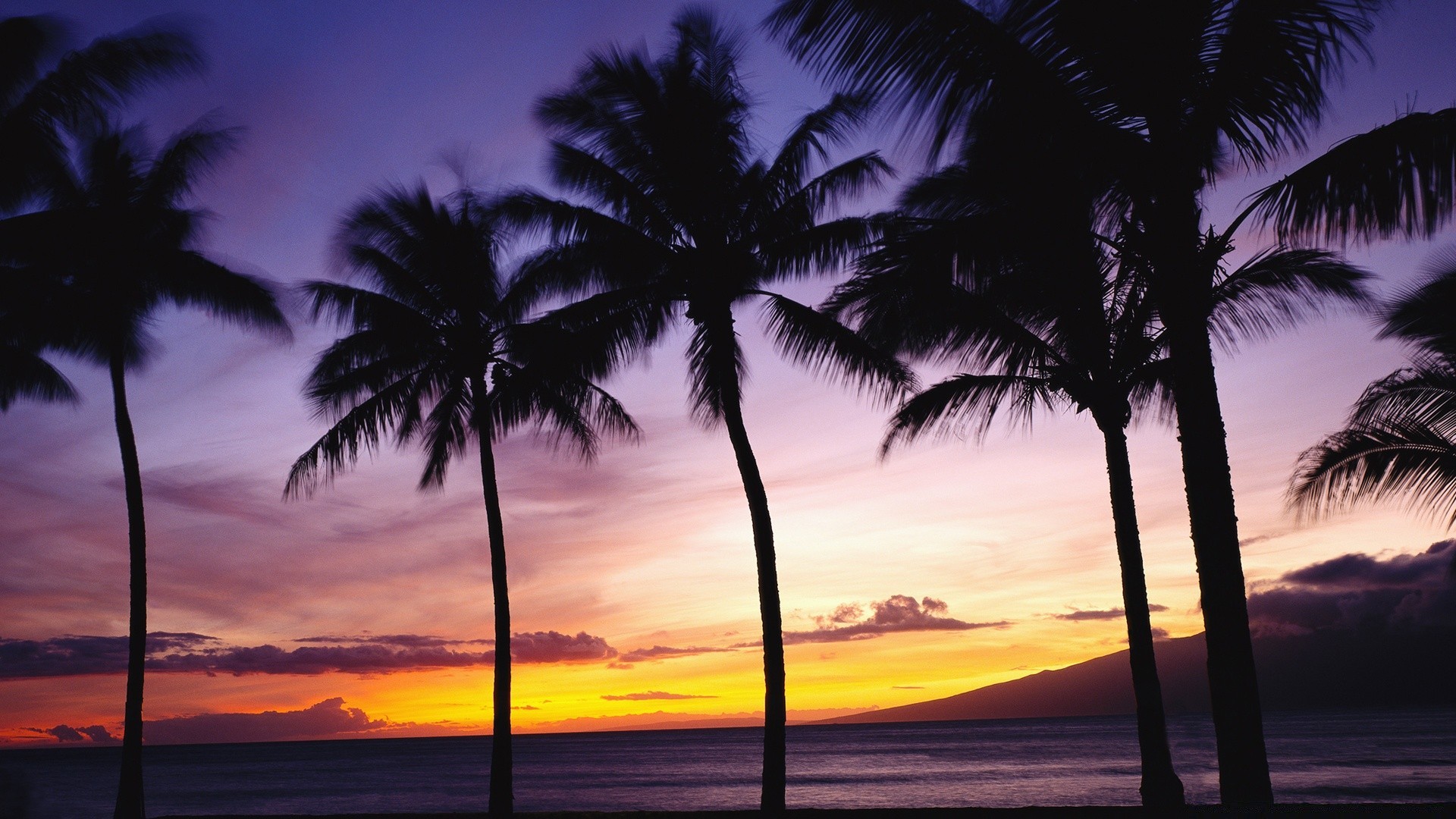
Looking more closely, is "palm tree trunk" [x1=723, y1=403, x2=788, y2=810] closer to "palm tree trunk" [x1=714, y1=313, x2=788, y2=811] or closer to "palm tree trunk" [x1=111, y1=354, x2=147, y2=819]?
"palm tree trunk" [x1=714, y1=313, x2=788, y2=811]

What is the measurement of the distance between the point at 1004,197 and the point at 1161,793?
25.0ft

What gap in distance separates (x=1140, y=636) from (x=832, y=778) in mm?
43268

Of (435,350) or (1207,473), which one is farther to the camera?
(435,350)

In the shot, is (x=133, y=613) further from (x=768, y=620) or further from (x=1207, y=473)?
(x=1207, y=473)

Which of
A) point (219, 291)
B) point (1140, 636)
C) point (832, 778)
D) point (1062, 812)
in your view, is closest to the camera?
point (1062, 812)

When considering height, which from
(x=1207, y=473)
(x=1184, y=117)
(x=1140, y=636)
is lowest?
(x=1140, y=636)

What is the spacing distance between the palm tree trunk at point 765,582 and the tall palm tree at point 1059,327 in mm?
1929

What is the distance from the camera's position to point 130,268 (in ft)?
47.6

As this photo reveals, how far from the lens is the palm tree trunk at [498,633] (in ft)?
50.5

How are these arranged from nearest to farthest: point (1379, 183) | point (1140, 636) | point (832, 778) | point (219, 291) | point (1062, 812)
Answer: point (1379, 183) < point (1062, 812) < point (1140, 636) < point (219, 291) < point (832, 778)

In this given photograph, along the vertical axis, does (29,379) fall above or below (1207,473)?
above

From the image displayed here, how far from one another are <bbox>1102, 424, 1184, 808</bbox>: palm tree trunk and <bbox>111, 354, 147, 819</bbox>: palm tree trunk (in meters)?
13.4

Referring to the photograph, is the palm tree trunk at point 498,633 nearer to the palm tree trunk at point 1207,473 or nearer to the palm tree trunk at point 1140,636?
the palm tree trunk at point 1140,636

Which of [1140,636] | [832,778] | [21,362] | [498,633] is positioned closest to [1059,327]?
[1140,636]
